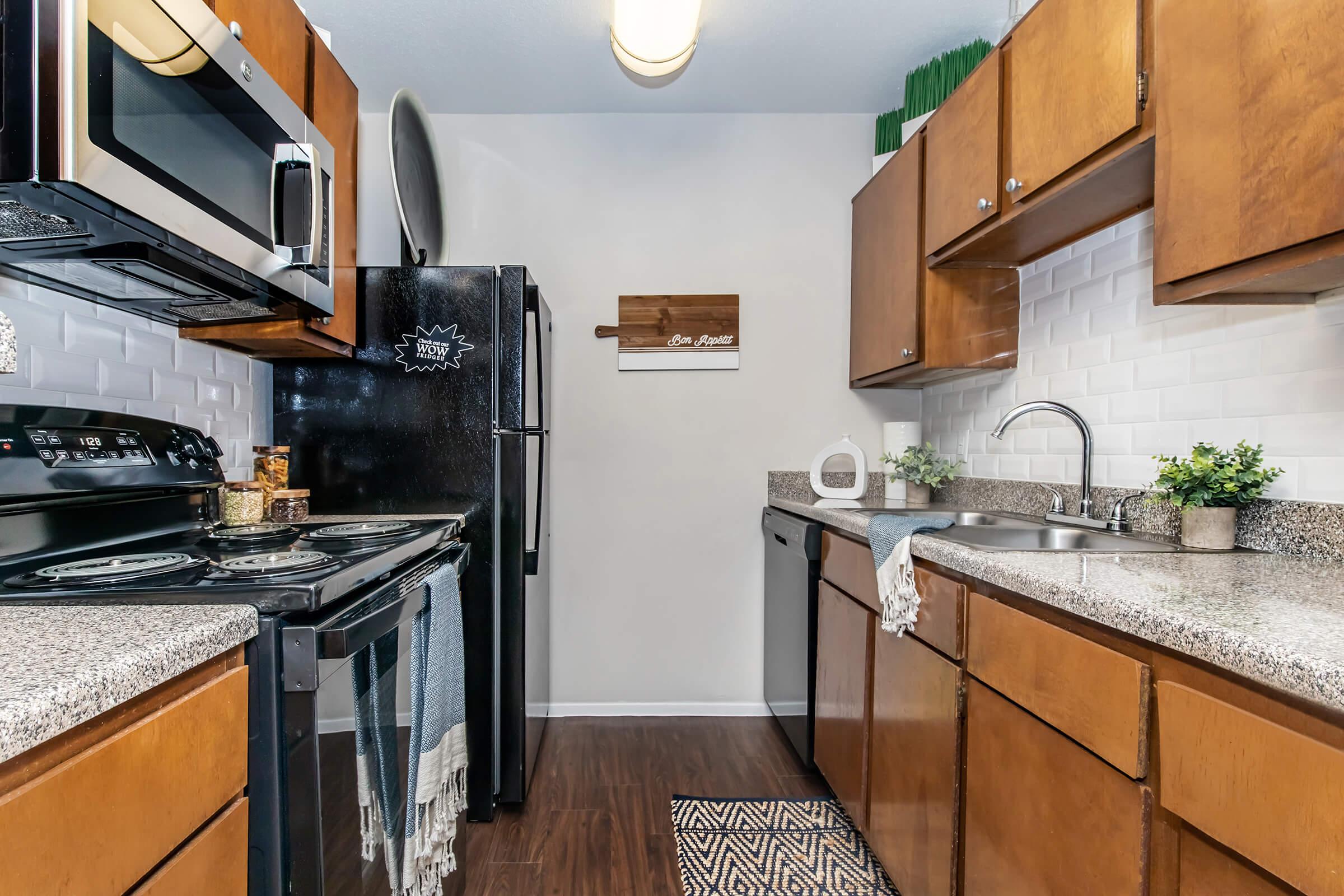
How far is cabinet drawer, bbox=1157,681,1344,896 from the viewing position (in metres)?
0.58

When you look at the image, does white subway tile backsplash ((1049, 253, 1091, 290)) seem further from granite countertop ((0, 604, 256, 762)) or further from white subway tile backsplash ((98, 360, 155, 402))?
white subway tile backsplash ((98, 360, 155, 402))

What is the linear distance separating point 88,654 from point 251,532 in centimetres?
89

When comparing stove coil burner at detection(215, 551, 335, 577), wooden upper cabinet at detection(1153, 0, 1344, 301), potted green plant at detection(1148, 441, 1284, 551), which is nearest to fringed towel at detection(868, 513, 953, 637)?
potted green plant at detection(1148, 441, 1284, 551)

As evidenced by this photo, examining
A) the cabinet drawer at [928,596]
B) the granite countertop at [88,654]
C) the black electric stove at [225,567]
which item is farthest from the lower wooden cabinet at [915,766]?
the granite countertop at [88,654]

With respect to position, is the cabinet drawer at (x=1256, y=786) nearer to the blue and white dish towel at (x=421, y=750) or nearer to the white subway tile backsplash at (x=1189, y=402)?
the white subway tile backsplash at (x=1189, y=402)

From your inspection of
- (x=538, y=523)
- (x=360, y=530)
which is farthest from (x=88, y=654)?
(x=538, y=523)

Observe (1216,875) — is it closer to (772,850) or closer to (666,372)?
(772,850)

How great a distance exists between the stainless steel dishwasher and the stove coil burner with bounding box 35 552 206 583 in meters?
1.64

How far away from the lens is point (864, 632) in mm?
1698

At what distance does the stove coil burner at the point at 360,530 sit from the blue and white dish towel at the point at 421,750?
0.16 m

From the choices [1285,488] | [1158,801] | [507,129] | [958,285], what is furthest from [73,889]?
[507,129]

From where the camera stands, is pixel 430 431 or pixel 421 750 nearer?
pixel 421 750

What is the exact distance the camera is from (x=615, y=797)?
6.70 feet

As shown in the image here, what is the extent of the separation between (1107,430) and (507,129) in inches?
95.3
